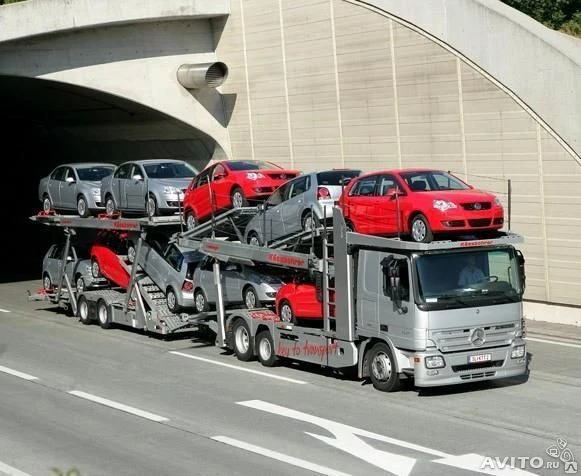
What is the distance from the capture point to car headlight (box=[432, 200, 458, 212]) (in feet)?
54.5

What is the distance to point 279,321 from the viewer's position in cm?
1953

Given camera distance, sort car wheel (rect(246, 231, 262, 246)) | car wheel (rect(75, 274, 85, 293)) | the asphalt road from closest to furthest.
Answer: the asphalt road
car wheel (rect(246, 231, 262, 246))
car wheel (rect(75, 274, 85, 293))

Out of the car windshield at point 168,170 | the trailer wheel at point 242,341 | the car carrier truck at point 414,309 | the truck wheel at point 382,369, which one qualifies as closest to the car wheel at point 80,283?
the car windshield at point 168,170

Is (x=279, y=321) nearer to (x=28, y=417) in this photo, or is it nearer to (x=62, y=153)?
(x=28, y=417)

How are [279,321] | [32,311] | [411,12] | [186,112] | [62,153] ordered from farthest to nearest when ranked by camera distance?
[62,153] → [186,112] → [32,311] → [411,12] → [279,321]

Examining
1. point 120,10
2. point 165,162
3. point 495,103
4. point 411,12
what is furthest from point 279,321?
point 120,10

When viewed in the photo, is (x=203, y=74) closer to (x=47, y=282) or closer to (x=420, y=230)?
(x=47, y=282)

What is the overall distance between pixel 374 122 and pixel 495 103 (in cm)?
428

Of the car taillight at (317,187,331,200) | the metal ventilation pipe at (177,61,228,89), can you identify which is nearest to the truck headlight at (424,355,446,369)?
the car taillight at (317,187,331,200)

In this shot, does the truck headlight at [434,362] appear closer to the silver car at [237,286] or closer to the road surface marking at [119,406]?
the road surface marking at [119,406]

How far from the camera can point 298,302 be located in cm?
1906

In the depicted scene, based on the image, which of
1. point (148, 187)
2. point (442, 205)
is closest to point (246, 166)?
point (148, 187)

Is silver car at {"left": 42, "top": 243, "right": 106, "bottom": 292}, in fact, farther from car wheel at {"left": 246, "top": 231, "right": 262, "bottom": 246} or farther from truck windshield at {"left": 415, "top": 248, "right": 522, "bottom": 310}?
truck windshield at {"left": 415, "top": 248, "right": 522, "bottom": 310}

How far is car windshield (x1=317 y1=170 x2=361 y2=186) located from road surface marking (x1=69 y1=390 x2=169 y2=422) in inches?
228
